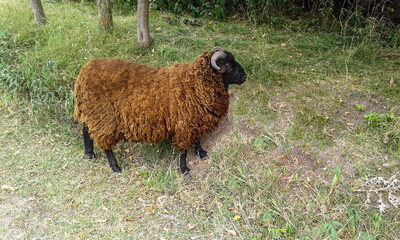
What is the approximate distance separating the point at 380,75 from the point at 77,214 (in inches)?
206

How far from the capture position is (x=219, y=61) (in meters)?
4.34

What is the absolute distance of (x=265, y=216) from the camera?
3830 millimetres

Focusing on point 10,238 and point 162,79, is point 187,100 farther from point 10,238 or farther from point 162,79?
point 10,238

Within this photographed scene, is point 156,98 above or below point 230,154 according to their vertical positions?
above

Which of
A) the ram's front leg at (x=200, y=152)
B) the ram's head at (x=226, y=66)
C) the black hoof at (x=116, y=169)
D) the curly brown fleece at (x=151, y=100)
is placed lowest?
the black hoof at (x=116, y=169)

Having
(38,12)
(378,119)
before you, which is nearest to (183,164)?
(378,119)

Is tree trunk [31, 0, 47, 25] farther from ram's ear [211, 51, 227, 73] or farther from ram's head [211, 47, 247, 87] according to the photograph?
ram's ear [211, 51, 227, 73]

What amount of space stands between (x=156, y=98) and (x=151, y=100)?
0.22 ft

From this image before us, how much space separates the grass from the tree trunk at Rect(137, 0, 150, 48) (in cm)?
22

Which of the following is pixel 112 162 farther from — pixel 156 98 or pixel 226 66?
pixel 226 66

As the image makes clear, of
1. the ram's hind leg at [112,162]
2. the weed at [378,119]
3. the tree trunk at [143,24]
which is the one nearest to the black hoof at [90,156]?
the ram's hind leg at [112,162]

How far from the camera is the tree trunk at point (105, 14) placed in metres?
7.01

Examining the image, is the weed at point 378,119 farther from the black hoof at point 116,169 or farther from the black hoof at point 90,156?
the black hoof at point 90,156

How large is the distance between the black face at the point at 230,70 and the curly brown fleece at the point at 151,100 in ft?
0.37
